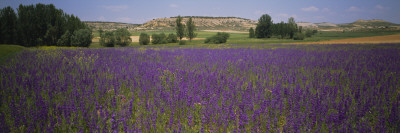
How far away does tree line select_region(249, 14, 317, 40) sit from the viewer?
6988 cm

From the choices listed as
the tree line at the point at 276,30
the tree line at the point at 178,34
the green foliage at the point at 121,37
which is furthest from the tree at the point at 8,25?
the tree line at the point at 276,30

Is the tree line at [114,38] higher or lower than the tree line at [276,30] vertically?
lower

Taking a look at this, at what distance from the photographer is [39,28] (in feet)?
134

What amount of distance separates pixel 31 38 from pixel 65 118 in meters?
50.7

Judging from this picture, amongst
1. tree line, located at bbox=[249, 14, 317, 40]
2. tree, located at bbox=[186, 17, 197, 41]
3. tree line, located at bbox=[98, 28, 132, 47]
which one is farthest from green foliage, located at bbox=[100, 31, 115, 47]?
tree line, located at bbox=[249, 14, 317, 40]

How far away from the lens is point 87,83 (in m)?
4.85

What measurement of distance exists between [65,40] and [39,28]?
7.10 meters

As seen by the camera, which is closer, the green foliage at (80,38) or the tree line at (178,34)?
the green foliage at (80,38)

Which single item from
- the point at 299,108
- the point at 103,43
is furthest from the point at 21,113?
the point at 103,43

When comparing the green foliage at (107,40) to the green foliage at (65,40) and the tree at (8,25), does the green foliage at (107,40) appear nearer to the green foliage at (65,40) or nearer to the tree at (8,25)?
the green foliage at (65,40)

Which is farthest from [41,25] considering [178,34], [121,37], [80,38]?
[178,34]

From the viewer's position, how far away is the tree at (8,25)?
3841 cm

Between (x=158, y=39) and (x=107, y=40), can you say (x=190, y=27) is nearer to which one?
(x=158, y=39)

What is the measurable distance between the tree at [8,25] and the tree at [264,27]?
73942mm
